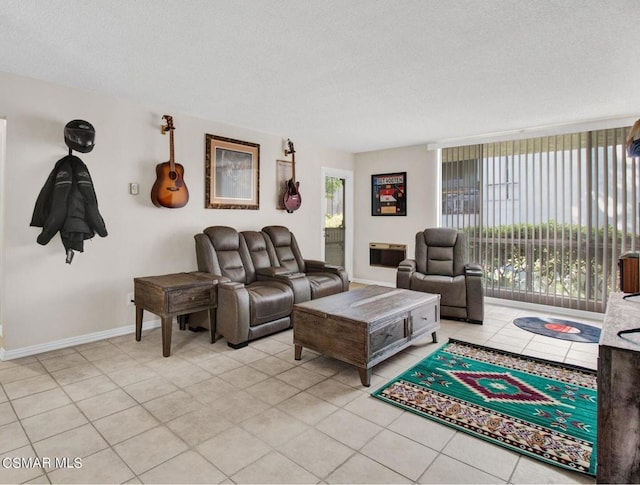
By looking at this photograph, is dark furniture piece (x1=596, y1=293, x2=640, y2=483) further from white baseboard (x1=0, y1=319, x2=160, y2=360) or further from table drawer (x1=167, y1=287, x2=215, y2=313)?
white baseboard (x1=0, y1=319, x2=160, y2=360)

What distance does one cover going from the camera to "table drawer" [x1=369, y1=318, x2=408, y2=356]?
2.63 meters

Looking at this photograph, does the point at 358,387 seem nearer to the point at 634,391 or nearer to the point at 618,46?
the point at 634,391

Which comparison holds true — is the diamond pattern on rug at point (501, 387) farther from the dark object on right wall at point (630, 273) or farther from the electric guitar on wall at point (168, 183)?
the electric guitar on wall at point (168, 183)

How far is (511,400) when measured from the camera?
92.7 inches

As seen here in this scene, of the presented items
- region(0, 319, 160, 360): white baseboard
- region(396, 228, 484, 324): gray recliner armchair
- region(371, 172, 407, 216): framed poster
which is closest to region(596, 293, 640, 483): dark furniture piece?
region(396, 228, 484, 324): gray recliner armchair

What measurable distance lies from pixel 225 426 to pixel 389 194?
4807 millimetres

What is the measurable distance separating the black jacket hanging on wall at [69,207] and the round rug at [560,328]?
14.7 ft

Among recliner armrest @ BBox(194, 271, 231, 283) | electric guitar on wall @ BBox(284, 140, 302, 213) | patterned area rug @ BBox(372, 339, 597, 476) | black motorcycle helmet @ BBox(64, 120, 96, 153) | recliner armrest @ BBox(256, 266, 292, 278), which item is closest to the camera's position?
patterned area rug @ BBox(372, 339, 597, 476)

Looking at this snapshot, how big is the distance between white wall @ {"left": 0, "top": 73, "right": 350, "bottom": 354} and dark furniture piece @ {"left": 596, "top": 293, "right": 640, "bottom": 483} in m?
3.86

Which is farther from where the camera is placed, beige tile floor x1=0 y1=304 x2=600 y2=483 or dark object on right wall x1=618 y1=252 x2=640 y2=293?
dark object on right wall x1=618 y1=252 x2=640 y2=293

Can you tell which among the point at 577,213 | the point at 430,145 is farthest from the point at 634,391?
the point at 430,145

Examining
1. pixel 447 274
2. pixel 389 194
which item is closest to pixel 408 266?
pixel 447 274

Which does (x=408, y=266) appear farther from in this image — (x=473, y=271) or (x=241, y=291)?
(x=241, y=291)

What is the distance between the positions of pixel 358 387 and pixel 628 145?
6.84ft
